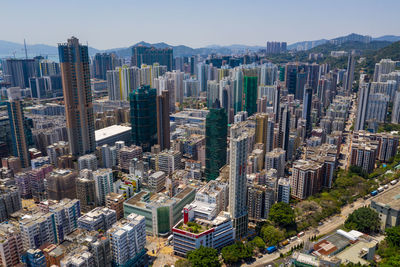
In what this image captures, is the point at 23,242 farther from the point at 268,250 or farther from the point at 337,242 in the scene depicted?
the point at 337,242

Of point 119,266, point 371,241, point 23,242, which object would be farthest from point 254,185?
point 23,242

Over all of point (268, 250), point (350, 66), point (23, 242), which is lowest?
point (268, 250)

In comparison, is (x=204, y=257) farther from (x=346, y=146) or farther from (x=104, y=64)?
(x=104, y=64)

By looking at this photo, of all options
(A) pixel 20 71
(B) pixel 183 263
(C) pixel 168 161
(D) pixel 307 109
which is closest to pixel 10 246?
(B) pixel 183 263

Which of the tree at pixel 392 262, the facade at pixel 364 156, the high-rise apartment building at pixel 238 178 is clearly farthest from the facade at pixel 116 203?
the facade at pixel 364 156

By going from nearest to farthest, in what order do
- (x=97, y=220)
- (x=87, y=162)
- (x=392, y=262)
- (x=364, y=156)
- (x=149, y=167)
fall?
1. (x=392, y=262)
2. (x=97, y=220)
3. (x=87, y=162)
4. (x=364, y=156)
5. (x=149, y=167)

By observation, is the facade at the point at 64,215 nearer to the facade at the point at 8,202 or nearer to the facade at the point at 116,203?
the facade at the point at 116,203

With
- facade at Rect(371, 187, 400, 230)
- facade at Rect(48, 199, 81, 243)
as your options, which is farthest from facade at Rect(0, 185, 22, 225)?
facade at Rect(371, 187, 400, 230)
